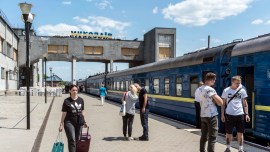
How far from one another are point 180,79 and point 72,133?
8.77 meters

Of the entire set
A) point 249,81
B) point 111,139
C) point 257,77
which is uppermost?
point 257,77

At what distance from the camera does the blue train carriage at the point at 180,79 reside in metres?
11.8

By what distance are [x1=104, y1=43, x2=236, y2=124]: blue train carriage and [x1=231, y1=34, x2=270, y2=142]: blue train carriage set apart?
97 cm

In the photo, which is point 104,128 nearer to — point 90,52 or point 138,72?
point 138,72

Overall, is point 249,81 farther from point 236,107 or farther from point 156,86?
point 156,86

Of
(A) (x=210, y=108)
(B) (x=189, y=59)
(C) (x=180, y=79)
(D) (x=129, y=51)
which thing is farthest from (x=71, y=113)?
(D) (x=129, y=51)

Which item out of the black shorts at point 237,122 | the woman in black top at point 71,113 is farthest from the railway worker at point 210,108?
the woman in black top at point 71,113

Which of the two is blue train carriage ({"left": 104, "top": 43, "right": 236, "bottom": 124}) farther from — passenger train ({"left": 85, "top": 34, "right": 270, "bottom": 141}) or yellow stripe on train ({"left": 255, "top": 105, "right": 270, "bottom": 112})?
yellow stripe on train ({"left": 255, "top": 105, "right": 270, "bottom": 112})

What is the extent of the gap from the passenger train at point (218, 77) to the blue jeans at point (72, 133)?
4043 mm

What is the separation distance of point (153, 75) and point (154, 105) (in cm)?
160

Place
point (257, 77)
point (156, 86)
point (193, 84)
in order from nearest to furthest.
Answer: point (257, 77) < point (193, 84) < point (156, 86)

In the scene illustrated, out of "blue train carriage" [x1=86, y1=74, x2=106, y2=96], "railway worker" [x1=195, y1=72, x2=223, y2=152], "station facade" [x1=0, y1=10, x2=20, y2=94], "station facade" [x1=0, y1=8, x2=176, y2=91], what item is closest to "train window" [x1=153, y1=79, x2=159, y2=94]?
"railway worker" [x1=195, y1=72, x2=223, y2=152]

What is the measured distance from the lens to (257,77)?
9.27 metres

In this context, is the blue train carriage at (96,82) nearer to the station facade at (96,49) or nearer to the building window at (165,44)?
the station facade at (96,49)
